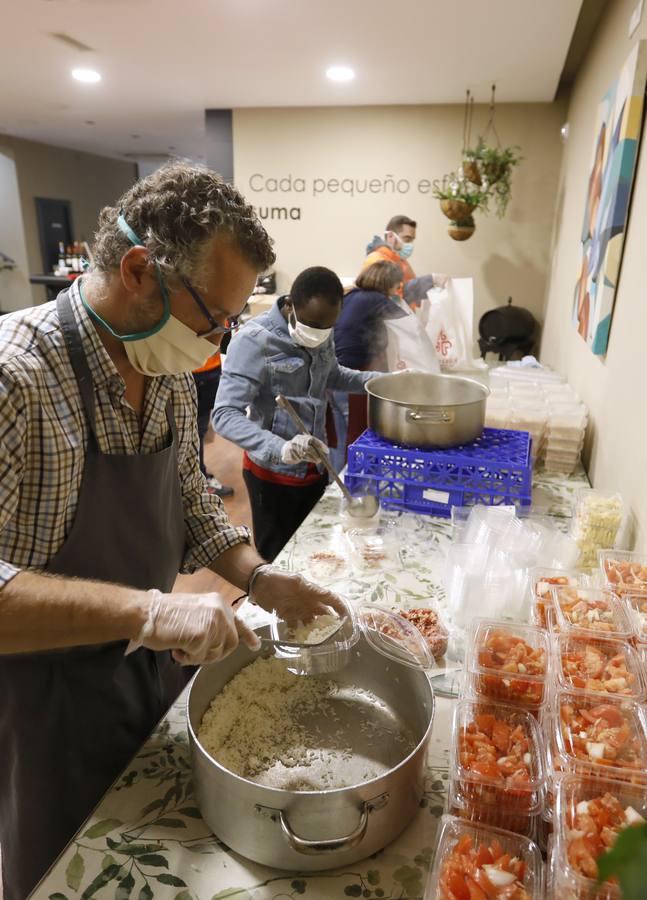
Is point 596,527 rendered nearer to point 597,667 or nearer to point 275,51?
point 597,667

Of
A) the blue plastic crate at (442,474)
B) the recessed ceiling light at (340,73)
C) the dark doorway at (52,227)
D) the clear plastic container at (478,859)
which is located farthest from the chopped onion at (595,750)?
the dark doorway at (52,227)

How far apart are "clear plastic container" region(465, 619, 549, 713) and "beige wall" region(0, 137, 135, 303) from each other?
775cm

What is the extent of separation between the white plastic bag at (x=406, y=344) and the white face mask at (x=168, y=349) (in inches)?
83.0

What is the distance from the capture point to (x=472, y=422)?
1.76 m

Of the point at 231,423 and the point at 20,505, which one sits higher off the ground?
the point at 20,505

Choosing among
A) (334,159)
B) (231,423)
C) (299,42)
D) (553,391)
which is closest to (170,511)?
(231,423)

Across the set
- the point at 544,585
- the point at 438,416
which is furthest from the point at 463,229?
the point at 544,585

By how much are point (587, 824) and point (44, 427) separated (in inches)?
31.9

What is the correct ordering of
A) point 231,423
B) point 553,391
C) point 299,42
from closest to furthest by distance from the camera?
1. point 231,423
2. point 553,391
3. point 299,42

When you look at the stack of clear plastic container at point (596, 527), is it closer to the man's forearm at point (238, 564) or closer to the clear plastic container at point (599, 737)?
the clear plastic container at point (599, 737)

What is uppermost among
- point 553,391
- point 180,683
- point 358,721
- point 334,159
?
point 334,159

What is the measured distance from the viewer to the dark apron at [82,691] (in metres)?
0.92

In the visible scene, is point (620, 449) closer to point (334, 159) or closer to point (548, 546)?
point (548, 546)

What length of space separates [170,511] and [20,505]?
282mm
